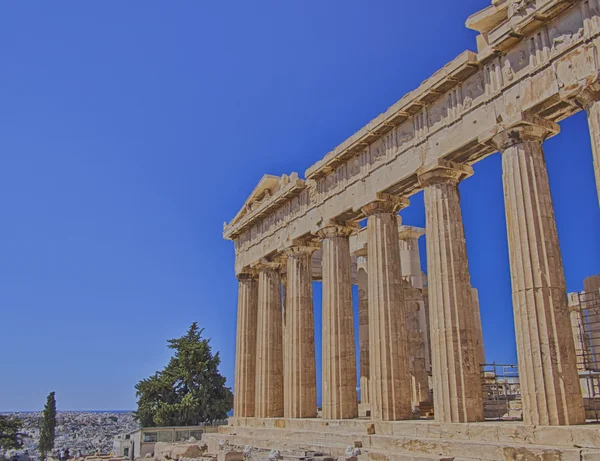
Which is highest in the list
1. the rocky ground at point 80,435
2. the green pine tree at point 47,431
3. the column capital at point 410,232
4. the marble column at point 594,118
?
the column capital at point 410,232

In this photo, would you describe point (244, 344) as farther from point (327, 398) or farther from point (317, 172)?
point (317, 172)

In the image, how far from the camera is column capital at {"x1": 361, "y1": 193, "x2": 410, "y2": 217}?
18.2 metres

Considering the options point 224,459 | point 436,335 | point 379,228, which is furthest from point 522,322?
point 224,459

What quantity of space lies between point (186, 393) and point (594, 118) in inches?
1139

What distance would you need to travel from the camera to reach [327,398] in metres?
19.5

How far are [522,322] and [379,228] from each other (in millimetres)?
6442

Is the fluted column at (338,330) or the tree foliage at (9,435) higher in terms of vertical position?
the fluted column at (338,330)

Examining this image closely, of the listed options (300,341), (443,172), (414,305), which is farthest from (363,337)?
(443,172)

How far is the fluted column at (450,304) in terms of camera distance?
47.0 ft

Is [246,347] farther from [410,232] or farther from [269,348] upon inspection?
[410,232]

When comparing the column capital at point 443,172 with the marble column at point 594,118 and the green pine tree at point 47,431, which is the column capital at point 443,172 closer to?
the marble column at point 594,118

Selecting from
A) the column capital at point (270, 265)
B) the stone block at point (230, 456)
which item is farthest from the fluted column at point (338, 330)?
the column capital at point (270, 265)

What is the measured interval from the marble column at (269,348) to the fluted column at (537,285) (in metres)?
13.1

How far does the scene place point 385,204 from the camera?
18391 mm
